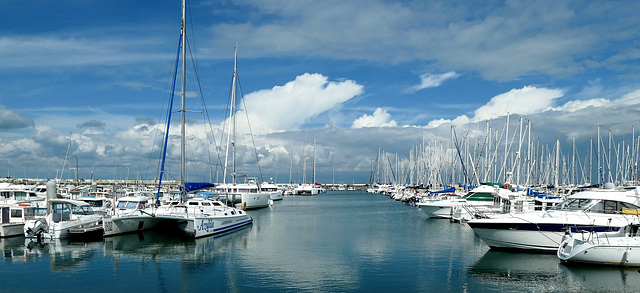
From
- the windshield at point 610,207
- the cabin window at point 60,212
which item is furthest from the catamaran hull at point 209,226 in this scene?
the windshield at point 610,207

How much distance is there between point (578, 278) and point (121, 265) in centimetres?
2372

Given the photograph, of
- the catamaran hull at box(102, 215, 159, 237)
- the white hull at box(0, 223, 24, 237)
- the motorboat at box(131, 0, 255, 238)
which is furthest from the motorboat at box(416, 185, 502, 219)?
the white hull at box(0, 223, 24, 237)

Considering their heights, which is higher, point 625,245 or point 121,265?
point 625,245

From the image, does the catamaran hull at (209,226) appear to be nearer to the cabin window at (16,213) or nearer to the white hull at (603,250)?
the cabin window at (16,213)

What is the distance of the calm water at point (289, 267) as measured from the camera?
2266 cm

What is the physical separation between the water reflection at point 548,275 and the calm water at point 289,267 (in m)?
0.05

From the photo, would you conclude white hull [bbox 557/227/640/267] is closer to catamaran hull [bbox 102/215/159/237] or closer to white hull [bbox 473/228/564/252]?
white hull [bbox 473/228/564/252]

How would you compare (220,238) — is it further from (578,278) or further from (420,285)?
(578,278)

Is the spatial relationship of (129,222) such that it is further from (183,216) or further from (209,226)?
(209,226)

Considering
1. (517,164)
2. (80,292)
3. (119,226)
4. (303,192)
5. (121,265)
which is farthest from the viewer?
(303,192)

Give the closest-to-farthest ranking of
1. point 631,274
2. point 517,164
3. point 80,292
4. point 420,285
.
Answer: point 80,292, point 420,285, point 631,274, point 517,164

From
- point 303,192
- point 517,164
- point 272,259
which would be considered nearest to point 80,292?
point 272,259

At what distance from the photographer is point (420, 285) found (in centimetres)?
2302

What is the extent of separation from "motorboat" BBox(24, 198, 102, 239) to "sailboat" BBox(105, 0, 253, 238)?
1718 mm
